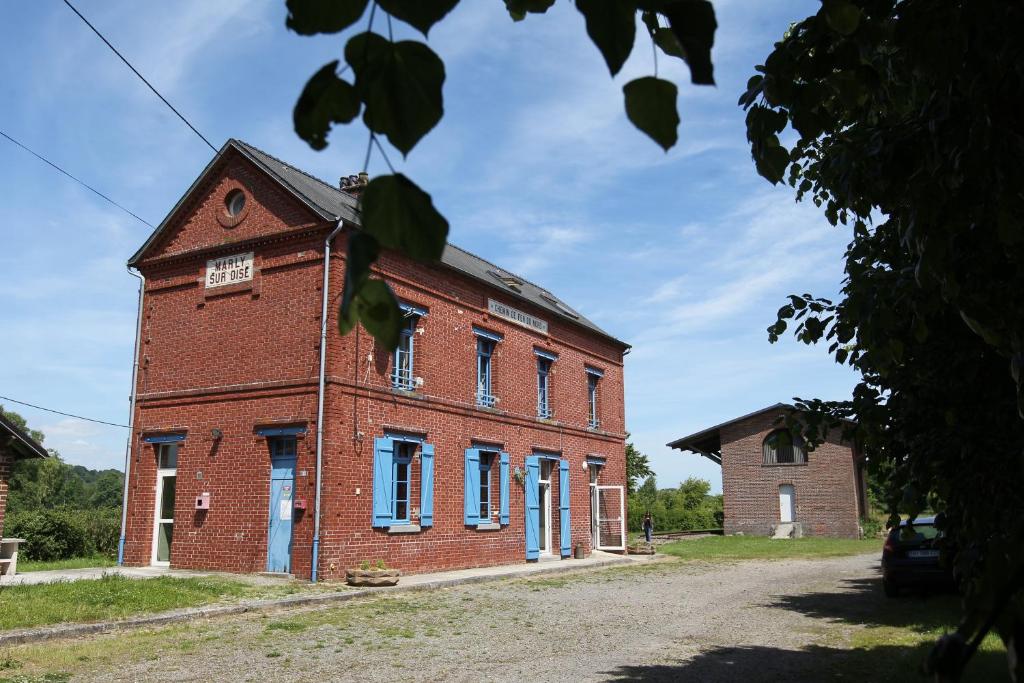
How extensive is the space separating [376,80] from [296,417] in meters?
15.3

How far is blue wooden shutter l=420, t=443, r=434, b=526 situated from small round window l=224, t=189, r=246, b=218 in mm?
6398

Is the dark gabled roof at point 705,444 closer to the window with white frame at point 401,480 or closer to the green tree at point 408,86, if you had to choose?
the window with white frame at point 401,480

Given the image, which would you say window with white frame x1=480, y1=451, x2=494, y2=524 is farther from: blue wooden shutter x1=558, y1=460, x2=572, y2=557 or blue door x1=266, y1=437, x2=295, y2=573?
blue door x1=266, y1=437, x2=295, y2=573

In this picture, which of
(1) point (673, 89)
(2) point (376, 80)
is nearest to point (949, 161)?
(1) point (673, 89)

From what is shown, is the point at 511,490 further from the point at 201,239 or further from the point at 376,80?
the point at 376,80

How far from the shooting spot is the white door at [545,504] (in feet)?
73.0

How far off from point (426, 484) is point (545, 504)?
581 cm

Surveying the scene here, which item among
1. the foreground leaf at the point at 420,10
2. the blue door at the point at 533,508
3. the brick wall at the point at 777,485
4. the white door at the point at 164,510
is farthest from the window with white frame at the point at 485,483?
the foreground leaf at the point at 420,10

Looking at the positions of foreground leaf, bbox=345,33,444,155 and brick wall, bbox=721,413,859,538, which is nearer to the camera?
foreground leaf, bbox=345,33,444,155

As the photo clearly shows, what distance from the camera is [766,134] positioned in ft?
8.41

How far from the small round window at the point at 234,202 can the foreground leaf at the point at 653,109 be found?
696 inches

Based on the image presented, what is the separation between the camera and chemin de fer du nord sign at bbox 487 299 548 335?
806 inches

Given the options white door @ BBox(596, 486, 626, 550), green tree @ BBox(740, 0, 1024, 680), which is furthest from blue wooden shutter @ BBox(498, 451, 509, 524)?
green tree @ BBox(740, 0, 1024, 680)

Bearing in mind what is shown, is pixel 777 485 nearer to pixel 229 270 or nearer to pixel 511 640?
pixel 229 270
